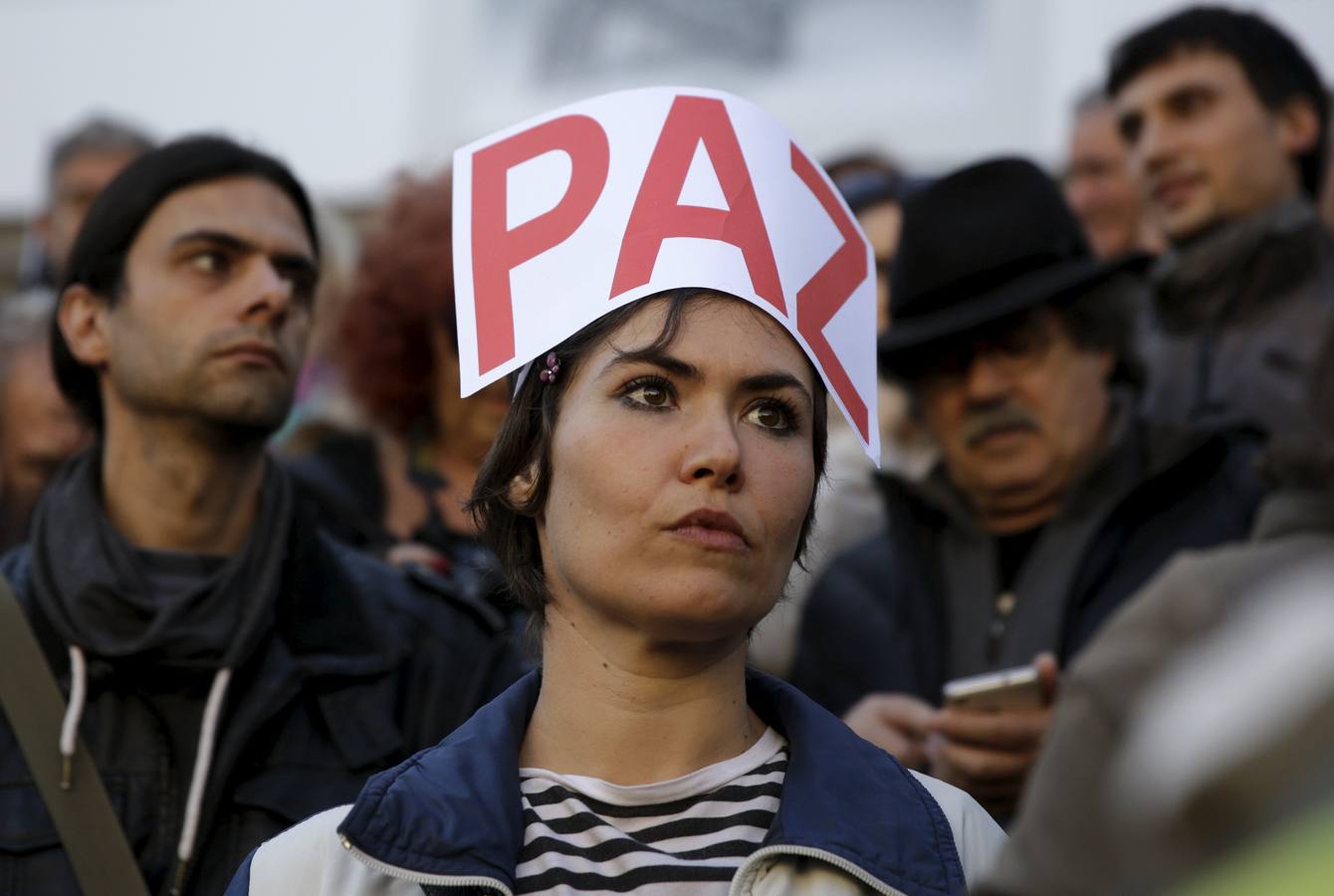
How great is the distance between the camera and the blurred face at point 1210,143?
4.70 meters

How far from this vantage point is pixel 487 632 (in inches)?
151

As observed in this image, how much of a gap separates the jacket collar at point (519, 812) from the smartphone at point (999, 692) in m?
0.73

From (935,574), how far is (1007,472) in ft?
0.91

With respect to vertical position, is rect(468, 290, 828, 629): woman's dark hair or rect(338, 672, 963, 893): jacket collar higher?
rect(468, 290, 828, 629): woman's dark hair

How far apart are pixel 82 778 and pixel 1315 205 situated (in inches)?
132

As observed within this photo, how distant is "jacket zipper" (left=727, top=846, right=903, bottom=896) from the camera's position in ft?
7.65

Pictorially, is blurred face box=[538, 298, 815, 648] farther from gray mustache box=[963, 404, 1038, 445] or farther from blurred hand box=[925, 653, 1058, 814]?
gray mustache box=[963, 404, 1038, 445]

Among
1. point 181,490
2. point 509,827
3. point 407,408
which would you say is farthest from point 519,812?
point 407,408

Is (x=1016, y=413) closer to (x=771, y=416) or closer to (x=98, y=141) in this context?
(x=771, y=416)

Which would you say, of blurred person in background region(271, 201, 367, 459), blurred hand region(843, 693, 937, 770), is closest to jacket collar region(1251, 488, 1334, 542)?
blurred hand region(843, 693, 937, 770)

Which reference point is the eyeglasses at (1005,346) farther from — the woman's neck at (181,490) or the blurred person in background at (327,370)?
the blurred person in background at (327,370)

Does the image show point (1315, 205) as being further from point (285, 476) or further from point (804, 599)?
point (285, 476)

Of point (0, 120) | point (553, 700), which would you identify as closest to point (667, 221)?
point (553, 700)

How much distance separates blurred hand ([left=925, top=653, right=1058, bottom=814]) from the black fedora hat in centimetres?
106
